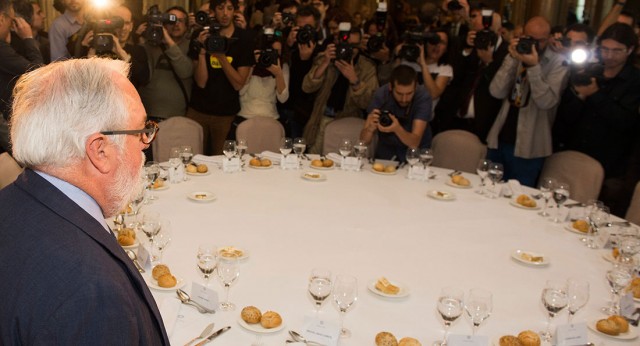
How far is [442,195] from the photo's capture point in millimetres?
3219

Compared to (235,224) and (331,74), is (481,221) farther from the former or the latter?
(331,74)

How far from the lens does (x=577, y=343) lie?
1.74 meters

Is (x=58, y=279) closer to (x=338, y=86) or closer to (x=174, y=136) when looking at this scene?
(x=174, y=136)

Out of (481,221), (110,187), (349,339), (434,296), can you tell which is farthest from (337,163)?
(110,187)

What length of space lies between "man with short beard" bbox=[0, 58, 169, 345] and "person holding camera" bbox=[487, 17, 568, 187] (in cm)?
348

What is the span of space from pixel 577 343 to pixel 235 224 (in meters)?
1.42

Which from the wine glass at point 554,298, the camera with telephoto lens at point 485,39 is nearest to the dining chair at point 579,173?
the camera with telephoto lens at point 485,39

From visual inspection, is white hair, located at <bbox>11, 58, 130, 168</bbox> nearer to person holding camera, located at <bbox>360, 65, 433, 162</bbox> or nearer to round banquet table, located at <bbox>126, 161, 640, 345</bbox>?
round banquet table, located at <bbox>126, 161, 640, 345</bbox>

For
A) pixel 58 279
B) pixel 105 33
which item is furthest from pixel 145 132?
pixel 105 33

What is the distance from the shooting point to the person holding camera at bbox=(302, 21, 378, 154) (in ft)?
15.8

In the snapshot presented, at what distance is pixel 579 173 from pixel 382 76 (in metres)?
2.07

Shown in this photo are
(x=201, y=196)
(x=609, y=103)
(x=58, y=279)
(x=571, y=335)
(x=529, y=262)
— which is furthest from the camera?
(x=609, y=103)

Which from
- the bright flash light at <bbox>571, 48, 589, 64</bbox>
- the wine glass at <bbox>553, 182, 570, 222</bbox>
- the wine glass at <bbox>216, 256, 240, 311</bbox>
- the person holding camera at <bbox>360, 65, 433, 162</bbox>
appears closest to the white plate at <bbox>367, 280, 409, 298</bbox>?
the wine glass at <bbox>216, 256, 240, 311</bbox>

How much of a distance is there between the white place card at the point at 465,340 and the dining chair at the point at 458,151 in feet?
8.88
